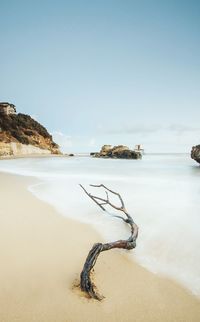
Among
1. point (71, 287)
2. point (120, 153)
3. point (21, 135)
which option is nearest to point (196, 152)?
point (71, 287)

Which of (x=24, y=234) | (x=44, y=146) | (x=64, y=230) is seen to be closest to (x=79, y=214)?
(x=64, y=230)

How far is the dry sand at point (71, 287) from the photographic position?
155 cm

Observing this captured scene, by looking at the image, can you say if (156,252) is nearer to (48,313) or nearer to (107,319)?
(107,319)

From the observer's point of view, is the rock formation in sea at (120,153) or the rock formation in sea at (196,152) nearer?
the rock formation in sea at (196,152)

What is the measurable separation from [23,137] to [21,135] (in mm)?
650

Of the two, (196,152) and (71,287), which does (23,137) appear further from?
(71,287)

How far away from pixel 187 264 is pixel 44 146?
54.5 m

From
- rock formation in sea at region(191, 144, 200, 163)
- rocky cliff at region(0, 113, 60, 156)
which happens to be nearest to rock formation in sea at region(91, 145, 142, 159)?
rocky cliff at region(0, 113, 60, 156)

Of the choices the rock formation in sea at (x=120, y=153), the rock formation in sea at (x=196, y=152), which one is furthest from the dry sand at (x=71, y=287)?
the rock formation in sea at (x=120, y=153)

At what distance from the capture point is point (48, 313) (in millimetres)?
1528

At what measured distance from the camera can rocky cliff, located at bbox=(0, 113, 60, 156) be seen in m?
44.0

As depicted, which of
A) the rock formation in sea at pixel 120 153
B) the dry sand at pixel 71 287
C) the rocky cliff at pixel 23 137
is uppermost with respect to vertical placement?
the rocky cliff at pixel 23 137

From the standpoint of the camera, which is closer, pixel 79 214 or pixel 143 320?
pixel 143 320

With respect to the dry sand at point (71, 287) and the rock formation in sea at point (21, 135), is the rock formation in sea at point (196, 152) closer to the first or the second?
the dry sand at point (71, 287)
